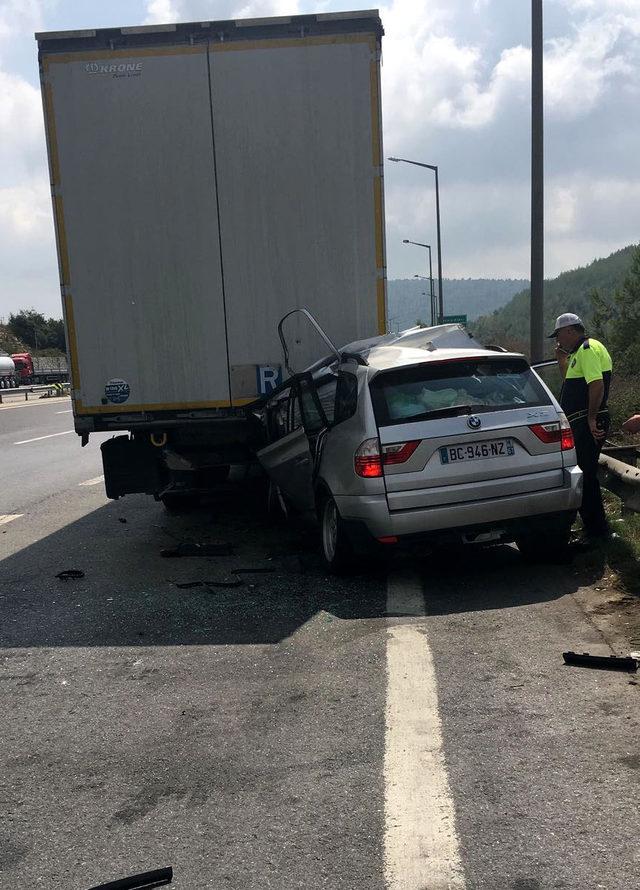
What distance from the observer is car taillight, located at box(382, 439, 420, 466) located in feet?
22.1

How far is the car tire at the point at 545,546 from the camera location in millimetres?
7047

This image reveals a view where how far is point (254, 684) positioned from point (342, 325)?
4.30 m

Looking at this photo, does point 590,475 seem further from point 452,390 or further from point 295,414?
point 295,414

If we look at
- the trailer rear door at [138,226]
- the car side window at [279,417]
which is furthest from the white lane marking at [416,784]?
the trailer rear door at [138,226]

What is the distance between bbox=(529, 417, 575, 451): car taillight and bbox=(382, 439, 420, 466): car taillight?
867mm

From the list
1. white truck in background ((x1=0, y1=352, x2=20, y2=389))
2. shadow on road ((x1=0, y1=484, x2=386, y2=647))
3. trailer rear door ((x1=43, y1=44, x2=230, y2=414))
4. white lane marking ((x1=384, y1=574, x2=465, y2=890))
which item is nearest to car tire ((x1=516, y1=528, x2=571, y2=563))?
shadow on road ((x1=0, y1=484, x2=386, y2=647))

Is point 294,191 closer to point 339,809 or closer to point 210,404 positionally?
point 210,404

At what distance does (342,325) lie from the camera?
28.5 feet

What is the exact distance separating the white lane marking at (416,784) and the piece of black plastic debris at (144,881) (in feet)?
2.26

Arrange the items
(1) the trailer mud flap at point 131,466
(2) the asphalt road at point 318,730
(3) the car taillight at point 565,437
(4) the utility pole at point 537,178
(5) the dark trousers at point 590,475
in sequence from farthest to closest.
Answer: (4) the utility pole at point 537,178
(1) the trailer mud flap at point 131,466
(5) the dark trousers at point 590,475
(3) the car taillight at point 565,437
(2) the asphalt road at point 318,730

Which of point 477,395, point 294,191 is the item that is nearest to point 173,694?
point 477,395

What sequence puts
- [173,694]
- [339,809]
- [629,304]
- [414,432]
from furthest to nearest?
1. [629,304]
2. [414,432]
3. [173,694]
4. [339,809]

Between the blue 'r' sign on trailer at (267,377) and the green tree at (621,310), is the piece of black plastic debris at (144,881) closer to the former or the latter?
the blue 'r' sign on trailer at (267,377)

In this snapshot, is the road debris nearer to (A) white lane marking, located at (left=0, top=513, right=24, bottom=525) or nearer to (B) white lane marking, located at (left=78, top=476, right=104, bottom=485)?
(A) white lane marking, located at (left=0, top=513, right=24, bottom=525)
